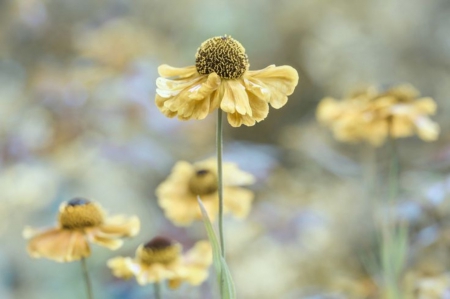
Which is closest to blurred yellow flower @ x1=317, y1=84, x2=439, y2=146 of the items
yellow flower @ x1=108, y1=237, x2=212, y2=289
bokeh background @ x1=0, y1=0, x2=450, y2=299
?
bokeh background @ x1=0, y1=0, x2=450, y2=299

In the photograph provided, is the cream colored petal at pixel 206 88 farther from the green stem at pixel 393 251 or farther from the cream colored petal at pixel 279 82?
the green stem at pixel 393 251

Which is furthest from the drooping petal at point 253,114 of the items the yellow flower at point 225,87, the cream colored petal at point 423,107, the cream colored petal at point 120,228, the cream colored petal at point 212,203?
the cream colored petal at point 423,107

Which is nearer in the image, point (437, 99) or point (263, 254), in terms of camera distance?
point (263, 254)

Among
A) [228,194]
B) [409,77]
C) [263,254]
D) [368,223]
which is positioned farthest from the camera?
[409,77]

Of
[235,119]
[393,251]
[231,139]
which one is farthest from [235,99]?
[231,139]

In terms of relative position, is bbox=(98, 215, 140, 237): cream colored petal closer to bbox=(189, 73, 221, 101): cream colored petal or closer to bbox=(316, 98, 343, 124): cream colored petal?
bbox=(189, 73, 221, 101): cream colored petal

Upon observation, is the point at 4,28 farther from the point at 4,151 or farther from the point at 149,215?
the point at 149,215

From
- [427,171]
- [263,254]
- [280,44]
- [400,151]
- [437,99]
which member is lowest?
[263,254]

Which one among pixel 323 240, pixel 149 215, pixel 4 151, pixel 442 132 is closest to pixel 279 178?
pixel 323 240
